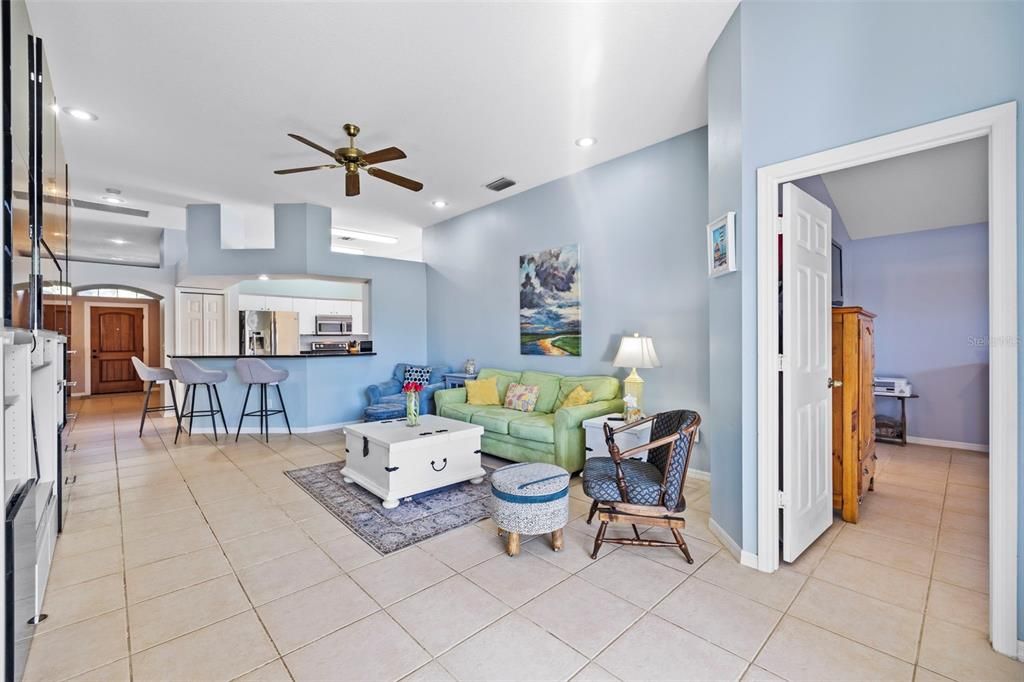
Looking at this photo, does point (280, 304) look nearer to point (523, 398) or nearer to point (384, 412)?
point (384, 412)

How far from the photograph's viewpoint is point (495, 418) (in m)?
4.35

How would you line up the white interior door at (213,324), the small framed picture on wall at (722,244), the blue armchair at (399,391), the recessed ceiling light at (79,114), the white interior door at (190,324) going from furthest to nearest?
1. the white interior door at (213,324)
2. the white interior door at (190,324)
3. the blue armchair at (399,391)
4. the recessed ceiling light at (79,114)
5. the small framed picture on wall at (722,244)

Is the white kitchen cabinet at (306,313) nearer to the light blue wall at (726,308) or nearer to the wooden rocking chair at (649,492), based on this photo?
the wooden rocking chair at (649,492)

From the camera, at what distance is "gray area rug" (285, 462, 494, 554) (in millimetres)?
2781

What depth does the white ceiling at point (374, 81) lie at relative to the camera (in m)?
2.50

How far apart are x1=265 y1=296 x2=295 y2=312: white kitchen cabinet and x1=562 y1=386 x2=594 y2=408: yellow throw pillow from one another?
620 centimetres

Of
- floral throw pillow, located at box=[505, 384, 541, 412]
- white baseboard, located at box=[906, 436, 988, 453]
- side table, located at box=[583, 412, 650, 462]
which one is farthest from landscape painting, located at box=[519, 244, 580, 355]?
white baseboard, located at box=[906, 436, 988, 453]

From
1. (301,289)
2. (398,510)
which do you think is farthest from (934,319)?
(301,289)

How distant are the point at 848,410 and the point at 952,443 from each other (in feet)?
10.3

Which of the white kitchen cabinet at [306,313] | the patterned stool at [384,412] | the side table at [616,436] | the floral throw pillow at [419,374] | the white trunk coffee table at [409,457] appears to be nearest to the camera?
the white trunk coffee table at [409,457]

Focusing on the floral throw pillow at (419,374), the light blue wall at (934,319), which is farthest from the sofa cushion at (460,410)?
the light blue wall at (934,319)

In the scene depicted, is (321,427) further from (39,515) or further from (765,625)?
(765,625)

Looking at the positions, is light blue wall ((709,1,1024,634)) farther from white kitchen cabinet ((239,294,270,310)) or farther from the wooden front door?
the wooden front door

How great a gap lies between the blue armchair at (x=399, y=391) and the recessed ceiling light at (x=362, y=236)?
7.88 feet
